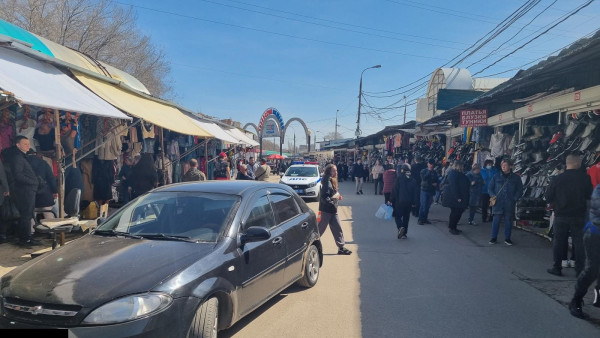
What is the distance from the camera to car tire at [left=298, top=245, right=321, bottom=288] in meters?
5.34

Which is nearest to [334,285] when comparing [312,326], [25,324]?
[312,326]

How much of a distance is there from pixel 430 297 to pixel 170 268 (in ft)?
11.4

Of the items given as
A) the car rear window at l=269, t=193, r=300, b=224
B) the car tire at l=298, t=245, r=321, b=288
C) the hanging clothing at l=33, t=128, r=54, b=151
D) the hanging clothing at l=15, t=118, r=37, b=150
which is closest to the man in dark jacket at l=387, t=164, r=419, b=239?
the car tire at l=298, t=245, r=321, b=288

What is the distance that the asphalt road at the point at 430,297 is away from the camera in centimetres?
414

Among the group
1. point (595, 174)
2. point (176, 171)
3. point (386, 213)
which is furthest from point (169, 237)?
point (176, 171)

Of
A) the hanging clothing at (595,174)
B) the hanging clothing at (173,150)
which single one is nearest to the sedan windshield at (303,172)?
the hanging clothing at (173,150)

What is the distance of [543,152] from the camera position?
30.7 ft

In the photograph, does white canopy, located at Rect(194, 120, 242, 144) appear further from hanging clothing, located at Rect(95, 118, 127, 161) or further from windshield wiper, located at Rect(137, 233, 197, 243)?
windshield wiper, located at Rect(137, 233, 197, 243)

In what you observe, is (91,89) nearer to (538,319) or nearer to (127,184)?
(127,184)

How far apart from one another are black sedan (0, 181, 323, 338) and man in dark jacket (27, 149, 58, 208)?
3.43 m

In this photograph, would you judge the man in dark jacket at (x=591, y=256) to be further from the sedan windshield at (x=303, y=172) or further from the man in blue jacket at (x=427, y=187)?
the sedan windshield at (x=303, y=172)

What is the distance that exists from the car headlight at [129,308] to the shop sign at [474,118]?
11.4 meters

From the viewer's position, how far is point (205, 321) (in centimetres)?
316

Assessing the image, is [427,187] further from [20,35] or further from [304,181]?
[20,35]
